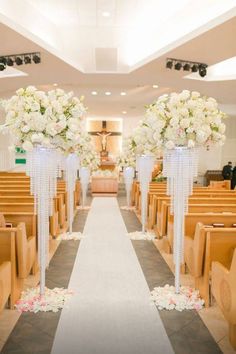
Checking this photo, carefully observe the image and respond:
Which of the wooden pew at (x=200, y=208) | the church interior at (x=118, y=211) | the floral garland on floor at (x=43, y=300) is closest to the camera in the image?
the church interior at (x=118, y=211)

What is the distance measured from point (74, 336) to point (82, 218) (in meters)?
5.95

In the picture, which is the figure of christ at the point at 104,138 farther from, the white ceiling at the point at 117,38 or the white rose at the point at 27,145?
the white rose at the point at 27,145

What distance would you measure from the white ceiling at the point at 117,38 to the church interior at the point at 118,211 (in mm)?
36

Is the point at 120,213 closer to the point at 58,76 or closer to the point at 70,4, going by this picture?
the point at 58,76

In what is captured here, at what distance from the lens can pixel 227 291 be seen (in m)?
3.29

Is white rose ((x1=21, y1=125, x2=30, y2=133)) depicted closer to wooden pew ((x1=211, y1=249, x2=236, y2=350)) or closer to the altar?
wooden pew ((x1=211, y1=249, x2=236, y2=350))

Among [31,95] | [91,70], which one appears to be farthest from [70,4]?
[31,95]

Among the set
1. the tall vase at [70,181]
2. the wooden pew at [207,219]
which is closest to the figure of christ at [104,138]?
the tall vase at [70,181]

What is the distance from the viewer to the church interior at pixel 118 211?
11.6 ft

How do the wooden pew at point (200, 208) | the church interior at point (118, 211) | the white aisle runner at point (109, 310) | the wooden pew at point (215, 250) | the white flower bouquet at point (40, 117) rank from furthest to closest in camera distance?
the wooden pew at point (200, 208), the wooden pew at point (215, 250), the white flower bouquet at point (40, 117), the church interior at point (118, 211), the white aisle runner at point (109, 310)

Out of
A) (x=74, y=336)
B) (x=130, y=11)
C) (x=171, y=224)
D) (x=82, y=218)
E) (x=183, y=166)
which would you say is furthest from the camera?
(x=82, y=218)

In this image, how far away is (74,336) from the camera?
338 cm

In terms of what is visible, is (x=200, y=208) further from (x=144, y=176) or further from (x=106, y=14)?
(x=106, y=14)

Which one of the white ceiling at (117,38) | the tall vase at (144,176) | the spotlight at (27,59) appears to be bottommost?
the tall vase at (144,176)
